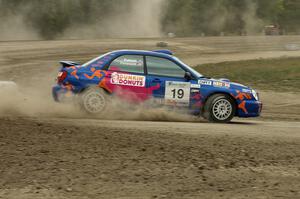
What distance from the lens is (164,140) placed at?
711 cm

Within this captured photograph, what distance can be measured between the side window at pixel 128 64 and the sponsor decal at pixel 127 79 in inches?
4.2

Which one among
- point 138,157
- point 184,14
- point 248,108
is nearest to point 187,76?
point 248,108

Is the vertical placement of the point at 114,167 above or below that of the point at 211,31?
below

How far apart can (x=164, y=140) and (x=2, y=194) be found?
2775 millimetres

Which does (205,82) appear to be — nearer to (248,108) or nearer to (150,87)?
(248,108)

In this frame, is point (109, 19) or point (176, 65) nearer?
point (176, 65)

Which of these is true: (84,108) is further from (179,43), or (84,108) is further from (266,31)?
(266,31)

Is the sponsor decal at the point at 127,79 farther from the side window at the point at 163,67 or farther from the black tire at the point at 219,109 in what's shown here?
the black tire at the point at 219,109

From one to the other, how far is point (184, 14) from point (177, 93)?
138 ft

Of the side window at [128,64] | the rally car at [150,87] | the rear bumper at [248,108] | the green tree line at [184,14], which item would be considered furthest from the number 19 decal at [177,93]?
the green tree line at [184,14]

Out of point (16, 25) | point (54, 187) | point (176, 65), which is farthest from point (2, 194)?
point (16, 25)

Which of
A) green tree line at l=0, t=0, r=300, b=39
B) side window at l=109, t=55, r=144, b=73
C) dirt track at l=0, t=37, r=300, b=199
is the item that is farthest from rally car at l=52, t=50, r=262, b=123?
green tree line at l=0, t=0, r=300, b=39

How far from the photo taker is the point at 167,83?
9.97 meters

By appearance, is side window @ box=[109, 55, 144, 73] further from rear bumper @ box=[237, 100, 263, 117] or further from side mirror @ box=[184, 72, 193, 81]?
rear bumper @ box=[237, 100, 263, 117]
